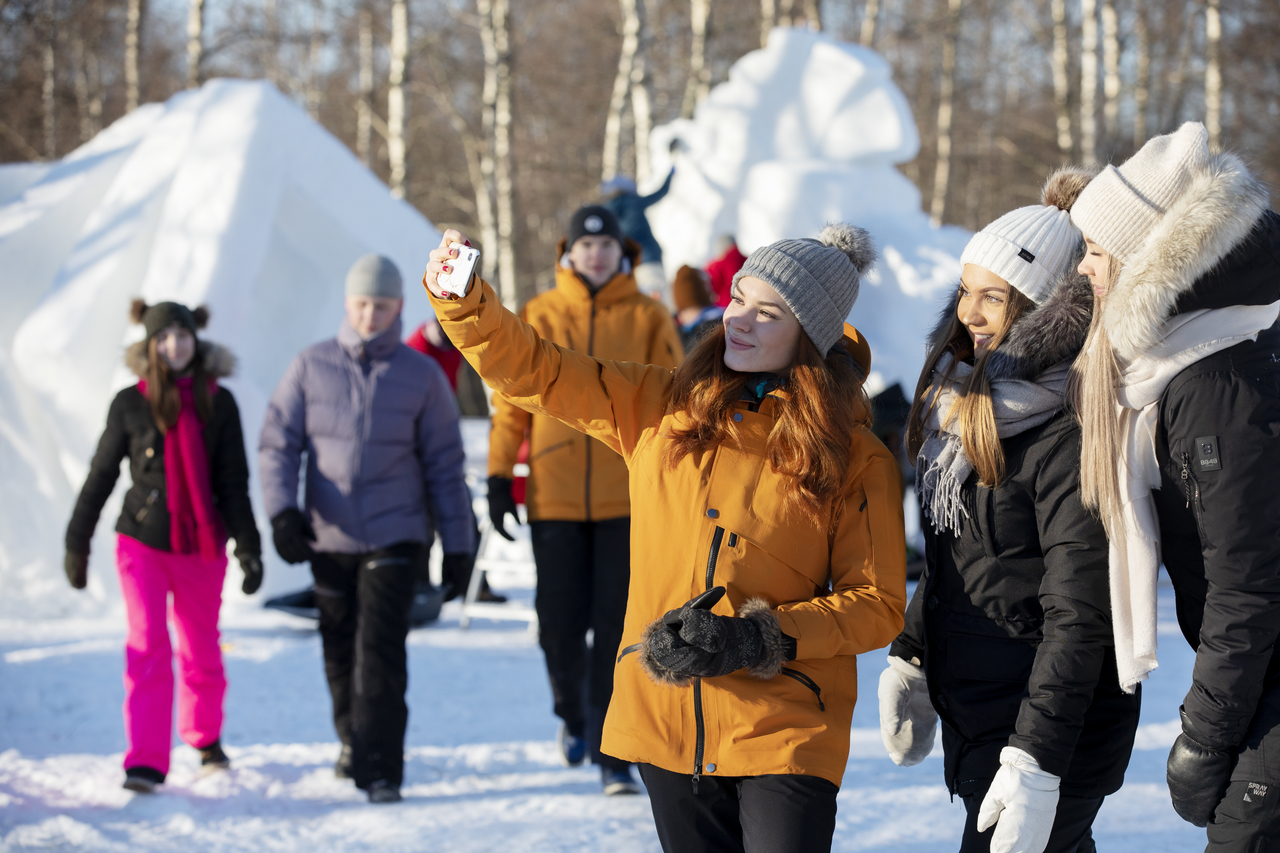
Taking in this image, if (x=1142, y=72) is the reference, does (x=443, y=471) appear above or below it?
below

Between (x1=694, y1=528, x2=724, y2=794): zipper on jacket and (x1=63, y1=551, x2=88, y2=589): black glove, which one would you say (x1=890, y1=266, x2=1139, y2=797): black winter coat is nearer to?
(x1=694, y1=528, x2=724, y2=794): zipper on jacket

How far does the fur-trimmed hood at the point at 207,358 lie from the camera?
427 centimetres

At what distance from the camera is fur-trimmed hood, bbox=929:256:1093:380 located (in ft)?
7.07

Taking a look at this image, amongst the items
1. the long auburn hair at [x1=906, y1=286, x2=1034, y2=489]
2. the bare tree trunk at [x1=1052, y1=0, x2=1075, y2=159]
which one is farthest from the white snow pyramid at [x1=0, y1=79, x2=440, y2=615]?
the bare tree trunk at [x1=1052, y1=0, x2=1075, y2=159]

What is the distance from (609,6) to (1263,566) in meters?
22.1

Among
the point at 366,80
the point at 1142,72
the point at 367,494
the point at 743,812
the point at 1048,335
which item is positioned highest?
the point at 1142,72

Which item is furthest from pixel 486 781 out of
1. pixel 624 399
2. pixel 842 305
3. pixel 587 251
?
pixel 842 305

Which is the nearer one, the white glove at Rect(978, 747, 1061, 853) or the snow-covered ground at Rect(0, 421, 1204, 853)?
A: the white glove at Rect(978, 747, 1061, 853)

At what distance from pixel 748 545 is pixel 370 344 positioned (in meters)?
2.39

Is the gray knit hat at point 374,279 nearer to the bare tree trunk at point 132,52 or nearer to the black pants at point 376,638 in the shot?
the black pants at point 376,638

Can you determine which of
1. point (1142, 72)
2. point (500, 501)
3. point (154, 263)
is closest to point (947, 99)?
point (1142, 72)

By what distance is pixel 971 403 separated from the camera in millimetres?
2176

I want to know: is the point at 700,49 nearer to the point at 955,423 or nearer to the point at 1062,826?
the point at 955,423

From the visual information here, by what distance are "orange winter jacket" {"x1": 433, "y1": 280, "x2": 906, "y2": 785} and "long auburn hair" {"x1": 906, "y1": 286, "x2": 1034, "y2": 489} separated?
0.53 feet
